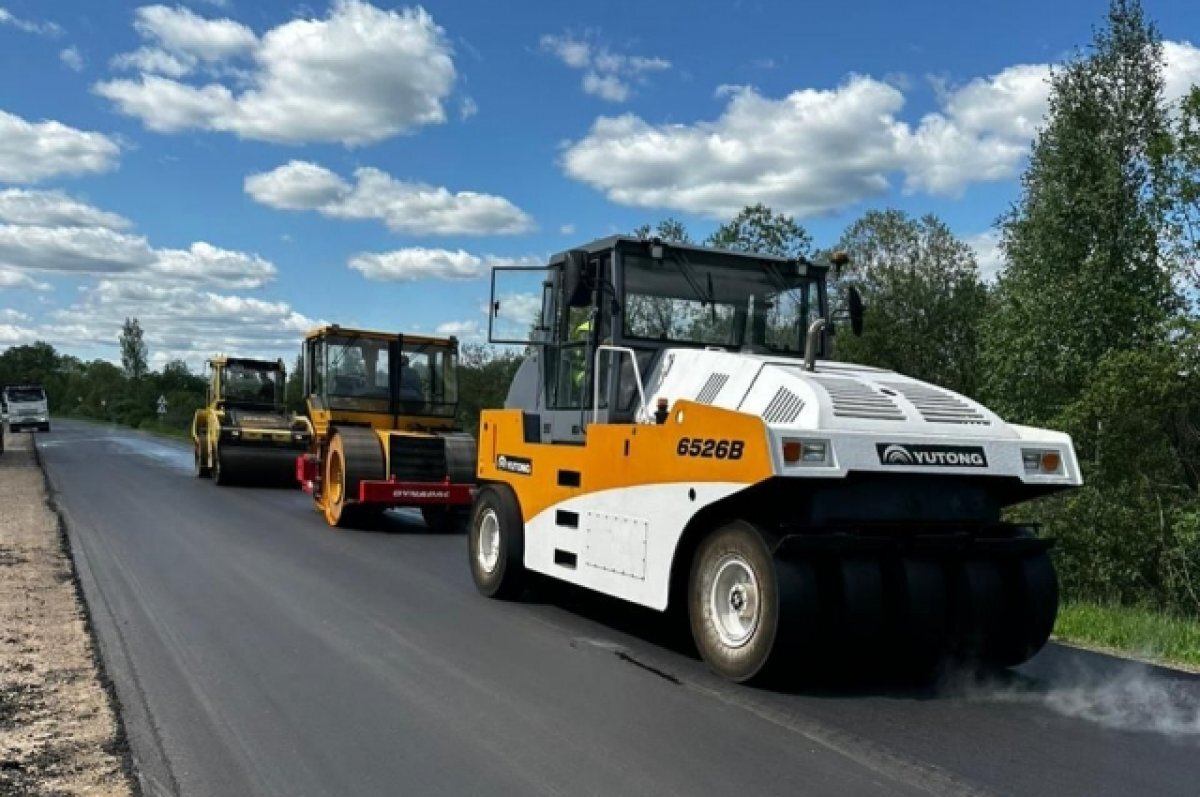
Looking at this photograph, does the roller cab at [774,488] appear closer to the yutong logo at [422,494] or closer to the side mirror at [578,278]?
the side mirror at [578,278]

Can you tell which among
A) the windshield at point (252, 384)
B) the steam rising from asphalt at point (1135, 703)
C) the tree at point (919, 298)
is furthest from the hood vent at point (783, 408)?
the tree at point (919, 298)

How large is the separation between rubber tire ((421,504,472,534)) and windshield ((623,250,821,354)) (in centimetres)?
742

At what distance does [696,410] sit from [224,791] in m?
3.36

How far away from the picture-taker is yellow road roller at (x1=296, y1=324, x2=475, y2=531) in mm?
14539

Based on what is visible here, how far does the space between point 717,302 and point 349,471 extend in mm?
7616

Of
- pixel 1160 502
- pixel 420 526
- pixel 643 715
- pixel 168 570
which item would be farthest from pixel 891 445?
pixel 1160 502

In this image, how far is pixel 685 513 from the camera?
660 cm

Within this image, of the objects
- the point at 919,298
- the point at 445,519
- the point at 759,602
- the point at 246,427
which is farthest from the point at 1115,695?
the point at 919,298

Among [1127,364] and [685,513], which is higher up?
[1127,364]

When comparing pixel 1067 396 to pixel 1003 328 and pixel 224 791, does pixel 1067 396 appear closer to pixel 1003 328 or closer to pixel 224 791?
pixel 1003 328

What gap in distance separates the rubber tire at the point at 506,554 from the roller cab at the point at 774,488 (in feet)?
2.07

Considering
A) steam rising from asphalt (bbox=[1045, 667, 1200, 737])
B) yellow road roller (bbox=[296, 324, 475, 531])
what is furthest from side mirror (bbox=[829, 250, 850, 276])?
yellow road roller (bbox=[296, 324, 475, 531])

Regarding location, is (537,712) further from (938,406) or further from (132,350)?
(132,350)

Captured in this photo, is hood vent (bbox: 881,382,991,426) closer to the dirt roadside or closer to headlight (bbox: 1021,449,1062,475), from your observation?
headlight (bbox: 1021,449,1062,475)
